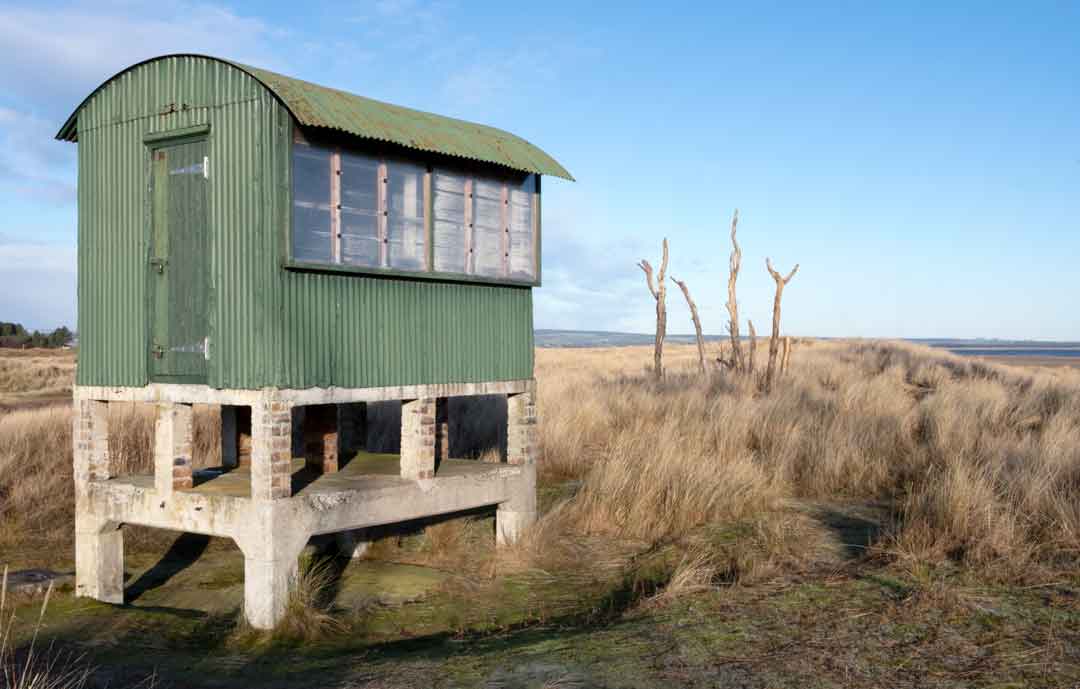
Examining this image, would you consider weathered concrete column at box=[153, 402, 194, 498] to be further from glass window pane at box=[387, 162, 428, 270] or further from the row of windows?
glass window pane at box=[387, 162, 428, 270]

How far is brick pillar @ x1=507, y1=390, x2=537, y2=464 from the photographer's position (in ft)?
38.2

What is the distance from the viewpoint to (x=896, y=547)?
30.6 feet

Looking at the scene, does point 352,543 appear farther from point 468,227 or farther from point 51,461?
point 51,461

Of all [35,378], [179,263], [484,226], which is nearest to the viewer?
[179,263]

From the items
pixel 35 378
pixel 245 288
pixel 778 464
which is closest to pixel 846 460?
pixel 778 464

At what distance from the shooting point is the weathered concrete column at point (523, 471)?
11422 millimetres

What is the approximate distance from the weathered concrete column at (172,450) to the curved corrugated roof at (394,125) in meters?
2.92

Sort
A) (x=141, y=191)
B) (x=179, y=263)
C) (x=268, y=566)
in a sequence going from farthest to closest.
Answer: (x=141, y=191) < (x=179, y=263) < (x=268, y=566)

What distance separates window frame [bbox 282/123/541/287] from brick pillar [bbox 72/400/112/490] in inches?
113

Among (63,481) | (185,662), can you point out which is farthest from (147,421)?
(185,662)

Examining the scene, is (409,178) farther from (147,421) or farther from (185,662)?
(147,421)

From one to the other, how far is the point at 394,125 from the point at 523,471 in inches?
156

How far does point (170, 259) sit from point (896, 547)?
23.1 feet

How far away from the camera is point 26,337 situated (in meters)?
60.9
